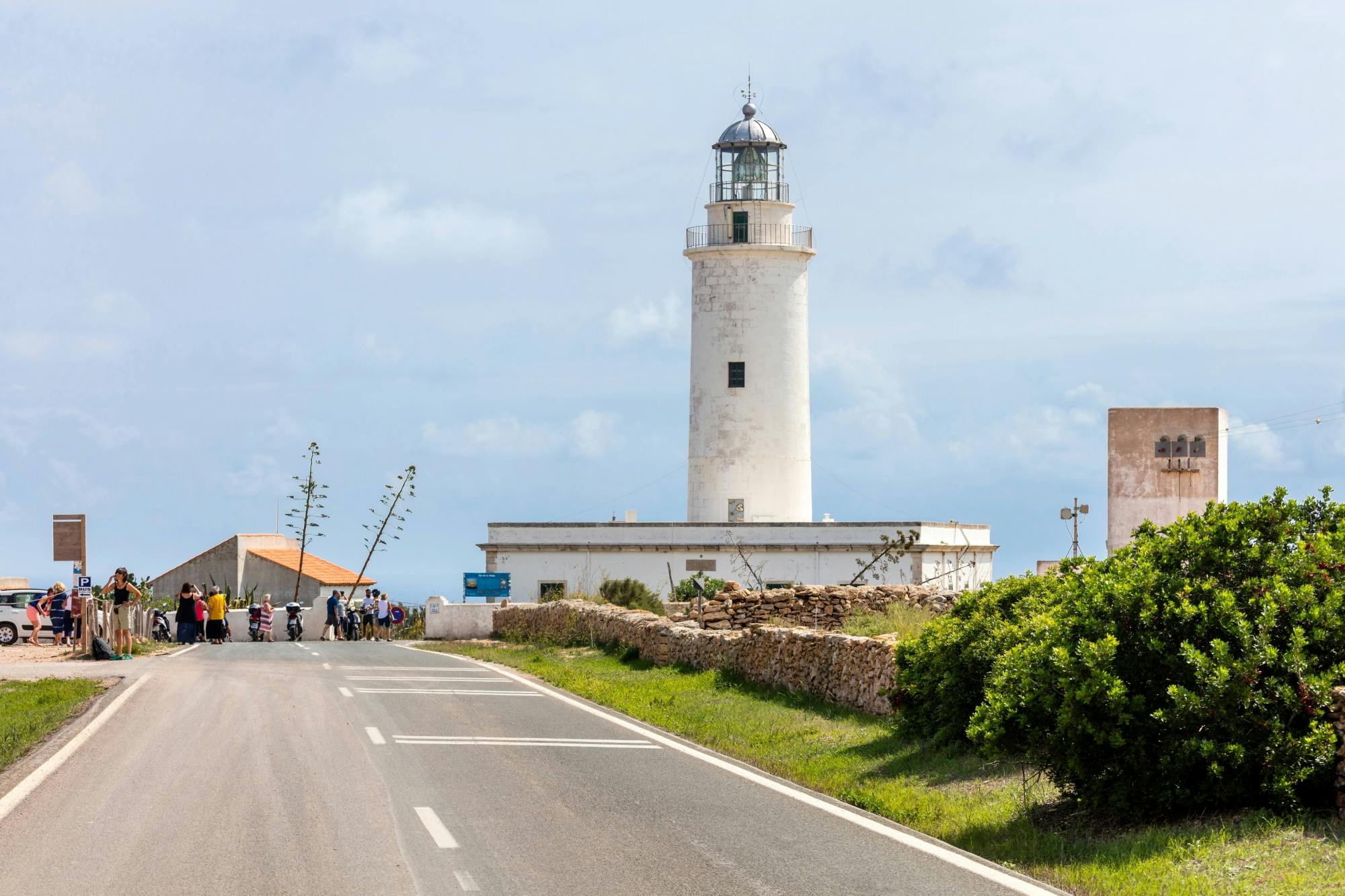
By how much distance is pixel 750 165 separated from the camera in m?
51.5

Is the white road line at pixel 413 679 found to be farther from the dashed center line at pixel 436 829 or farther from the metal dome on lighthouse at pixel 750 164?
the metal dome on lighthouse at pixel 750 164

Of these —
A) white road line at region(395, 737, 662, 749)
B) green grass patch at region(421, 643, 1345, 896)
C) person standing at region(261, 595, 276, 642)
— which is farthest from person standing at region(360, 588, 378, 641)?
white road line at region(395, 737, 662, 749)

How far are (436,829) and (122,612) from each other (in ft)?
67.7

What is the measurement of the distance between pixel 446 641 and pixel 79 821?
28698mm

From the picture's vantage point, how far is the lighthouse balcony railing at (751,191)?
2015 inches

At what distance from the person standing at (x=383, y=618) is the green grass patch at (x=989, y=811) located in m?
26.2

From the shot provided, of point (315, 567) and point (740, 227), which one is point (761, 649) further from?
point (315, 567)

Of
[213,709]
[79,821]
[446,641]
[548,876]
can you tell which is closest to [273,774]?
[79,821]

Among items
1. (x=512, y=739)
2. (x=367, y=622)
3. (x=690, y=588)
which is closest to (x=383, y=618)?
(x=367, y=622)

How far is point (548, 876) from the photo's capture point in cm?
937

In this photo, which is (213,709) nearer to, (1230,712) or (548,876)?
(548,876)

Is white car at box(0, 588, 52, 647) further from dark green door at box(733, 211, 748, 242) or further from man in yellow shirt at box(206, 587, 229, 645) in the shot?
dark green door at box(733, 211, 748, 242)

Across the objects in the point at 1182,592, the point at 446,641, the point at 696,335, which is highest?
the point at 696,335

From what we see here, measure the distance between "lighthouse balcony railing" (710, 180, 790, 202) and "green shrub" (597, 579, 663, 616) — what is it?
14300 mm
